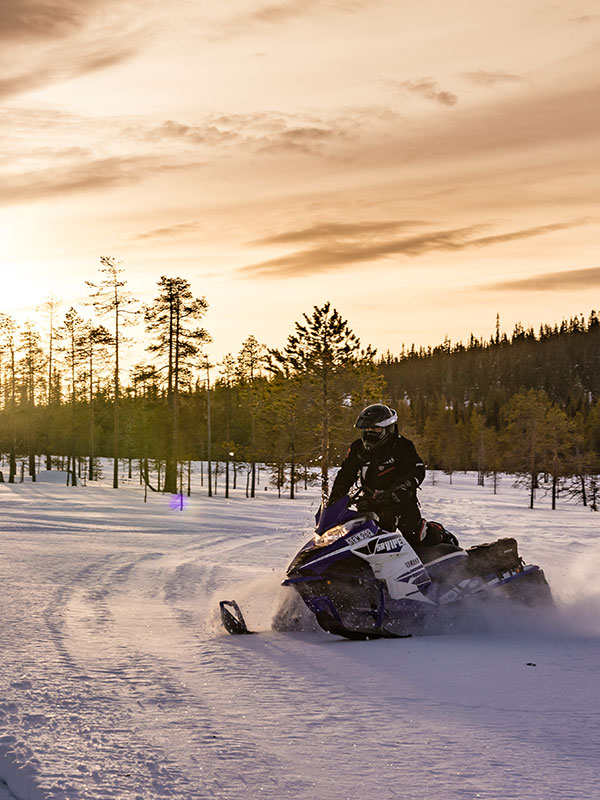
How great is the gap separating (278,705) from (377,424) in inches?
114

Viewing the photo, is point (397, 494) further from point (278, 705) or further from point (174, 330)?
point (174, 330)

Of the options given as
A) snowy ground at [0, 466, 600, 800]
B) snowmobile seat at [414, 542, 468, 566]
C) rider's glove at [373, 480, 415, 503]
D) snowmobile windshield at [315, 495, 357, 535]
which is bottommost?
snowy ground at [0, 466, 600, 800]

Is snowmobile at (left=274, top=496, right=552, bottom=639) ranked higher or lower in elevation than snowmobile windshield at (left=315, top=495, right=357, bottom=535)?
lower

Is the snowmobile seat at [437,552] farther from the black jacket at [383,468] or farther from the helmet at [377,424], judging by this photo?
the helmet at [377,424]

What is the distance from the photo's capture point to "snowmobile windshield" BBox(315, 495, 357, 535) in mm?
6082

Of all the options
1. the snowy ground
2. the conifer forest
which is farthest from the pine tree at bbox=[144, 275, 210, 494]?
the snowy ground

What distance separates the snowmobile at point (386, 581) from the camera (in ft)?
19.3

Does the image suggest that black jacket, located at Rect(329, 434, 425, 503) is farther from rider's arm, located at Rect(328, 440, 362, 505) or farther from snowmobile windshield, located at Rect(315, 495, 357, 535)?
snowmobile windshield, located at Rect(315, 495, 357, 535)

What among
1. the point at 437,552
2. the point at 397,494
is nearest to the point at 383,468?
the point at 397,494

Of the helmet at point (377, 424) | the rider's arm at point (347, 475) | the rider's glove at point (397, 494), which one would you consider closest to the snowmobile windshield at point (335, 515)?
the rider's glove at point (397, 494)

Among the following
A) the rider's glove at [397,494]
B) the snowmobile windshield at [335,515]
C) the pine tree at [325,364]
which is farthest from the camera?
the pine tree at [325,364]

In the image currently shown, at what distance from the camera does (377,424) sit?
658cm

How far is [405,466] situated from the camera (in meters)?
6.54

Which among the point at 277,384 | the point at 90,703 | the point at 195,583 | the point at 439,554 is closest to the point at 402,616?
the point at 439,554
